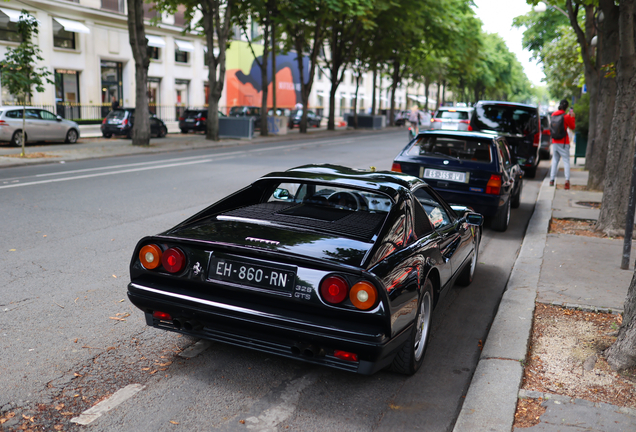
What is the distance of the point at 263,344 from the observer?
3609mm

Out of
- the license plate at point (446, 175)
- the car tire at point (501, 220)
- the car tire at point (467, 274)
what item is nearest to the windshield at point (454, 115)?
the car tire at point (501, 220)

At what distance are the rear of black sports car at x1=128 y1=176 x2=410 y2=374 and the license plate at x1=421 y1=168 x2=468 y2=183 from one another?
5.10 metres

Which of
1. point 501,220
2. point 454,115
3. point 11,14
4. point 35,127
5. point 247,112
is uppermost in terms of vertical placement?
point 11,14

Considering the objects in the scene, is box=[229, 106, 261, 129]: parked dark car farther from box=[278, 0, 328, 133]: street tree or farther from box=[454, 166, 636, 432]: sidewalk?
box=[454, 166, 636, 432]: sidewalk

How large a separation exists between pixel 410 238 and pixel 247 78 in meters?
49.4

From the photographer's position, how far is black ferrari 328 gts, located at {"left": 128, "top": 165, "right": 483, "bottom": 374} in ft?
11.3

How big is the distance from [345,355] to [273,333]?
0.43 metres

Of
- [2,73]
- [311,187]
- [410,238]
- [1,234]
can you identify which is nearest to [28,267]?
[1,234]

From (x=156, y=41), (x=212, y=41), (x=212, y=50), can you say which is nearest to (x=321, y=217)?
(x=212, y=41)

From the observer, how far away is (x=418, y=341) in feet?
13.8

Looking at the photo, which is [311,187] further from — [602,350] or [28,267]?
[28,267]

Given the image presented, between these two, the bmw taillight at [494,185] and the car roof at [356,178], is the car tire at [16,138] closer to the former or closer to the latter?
the bmw taillight at [494,185]

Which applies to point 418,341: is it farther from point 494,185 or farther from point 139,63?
point 139,63

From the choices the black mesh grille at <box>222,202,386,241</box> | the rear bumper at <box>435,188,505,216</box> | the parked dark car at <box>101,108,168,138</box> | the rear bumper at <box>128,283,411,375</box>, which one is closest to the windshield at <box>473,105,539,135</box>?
the rear bumper at <box>435,188,505,216</box>
